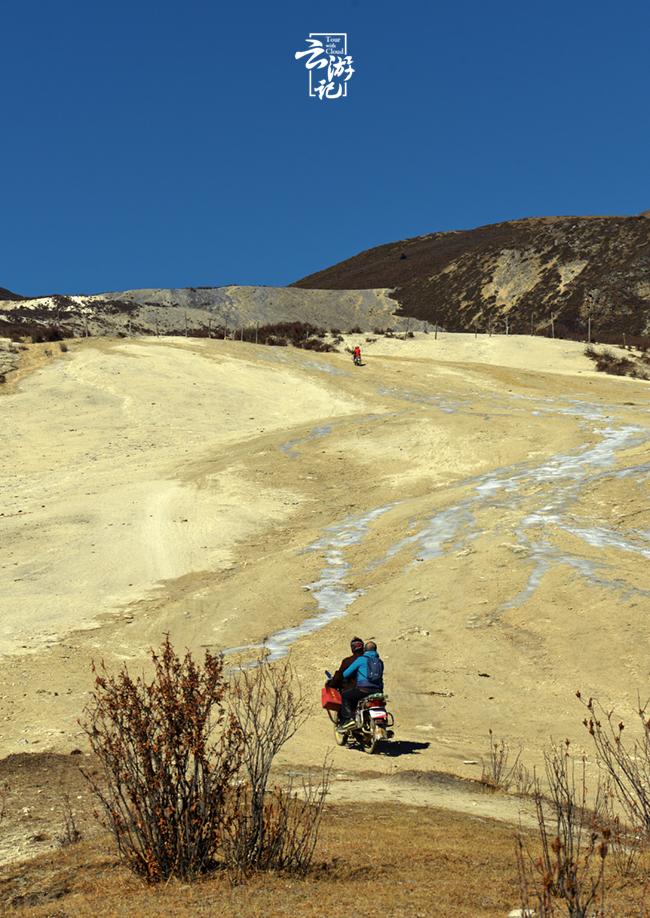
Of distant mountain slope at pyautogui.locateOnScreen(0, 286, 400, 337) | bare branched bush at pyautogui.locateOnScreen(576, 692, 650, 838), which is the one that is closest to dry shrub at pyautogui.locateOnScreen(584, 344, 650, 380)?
distant mountain slope at pyautogui.locateOnScreen(0, 286, 400, 337)

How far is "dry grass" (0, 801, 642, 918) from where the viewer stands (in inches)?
189

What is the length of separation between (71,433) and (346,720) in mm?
27138

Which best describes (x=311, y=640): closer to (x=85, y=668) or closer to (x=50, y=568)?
(x=85, y=668)

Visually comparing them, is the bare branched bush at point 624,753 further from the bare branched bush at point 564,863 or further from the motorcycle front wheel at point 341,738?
the motorcycle front wheel at point 341,738

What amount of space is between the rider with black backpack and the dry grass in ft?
13.2

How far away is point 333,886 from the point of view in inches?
206

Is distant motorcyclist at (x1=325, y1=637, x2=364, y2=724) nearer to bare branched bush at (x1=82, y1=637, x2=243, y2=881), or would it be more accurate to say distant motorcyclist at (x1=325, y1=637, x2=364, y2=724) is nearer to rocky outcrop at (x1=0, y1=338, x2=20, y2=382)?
bare branched bush at (x1=82, y1=637, x2=243, y2=881)

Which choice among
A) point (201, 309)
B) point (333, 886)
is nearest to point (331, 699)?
point (333, 886)

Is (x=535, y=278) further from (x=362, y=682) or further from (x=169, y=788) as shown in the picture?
(x=169, y=788)

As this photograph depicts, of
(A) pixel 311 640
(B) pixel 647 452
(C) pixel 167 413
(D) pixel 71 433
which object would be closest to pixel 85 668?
(A) pixel 311 640

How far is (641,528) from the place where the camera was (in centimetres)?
1969

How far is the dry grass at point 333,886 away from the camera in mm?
4812

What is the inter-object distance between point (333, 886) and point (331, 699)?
19.7 feet

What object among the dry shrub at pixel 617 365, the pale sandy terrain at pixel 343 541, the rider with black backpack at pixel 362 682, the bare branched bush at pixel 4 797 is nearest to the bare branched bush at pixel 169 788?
the bare branched bush at pixel 4 797
